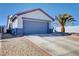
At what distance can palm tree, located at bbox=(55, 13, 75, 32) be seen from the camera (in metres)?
5.20

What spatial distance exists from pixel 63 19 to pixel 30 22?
1.11 metres

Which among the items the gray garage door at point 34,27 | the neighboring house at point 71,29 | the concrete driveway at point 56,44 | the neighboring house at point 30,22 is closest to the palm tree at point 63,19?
the neighboring house at point 71,29

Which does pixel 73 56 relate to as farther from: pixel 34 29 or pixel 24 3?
pixel 24 3

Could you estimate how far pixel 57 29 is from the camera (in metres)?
5.60

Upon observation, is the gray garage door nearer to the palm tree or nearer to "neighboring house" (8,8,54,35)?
"neighboring house" (8,8,54,35)

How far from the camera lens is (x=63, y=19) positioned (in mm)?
5379

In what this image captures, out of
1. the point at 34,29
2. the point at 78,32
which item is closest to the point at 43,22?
the point at 34,29

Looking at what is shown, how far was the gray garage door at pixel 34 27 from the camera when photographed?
5586mm

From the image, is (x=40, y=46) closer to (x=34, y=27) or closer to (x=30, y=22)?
(x=34, y=27)

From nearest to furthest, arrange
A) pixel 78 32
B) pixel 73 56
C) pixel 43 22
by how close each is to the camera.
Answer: pixel 73 56 < pixel 78 32 < pixel 43 22

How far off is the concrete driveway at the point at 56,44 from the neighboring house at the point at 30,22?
0.27 metres

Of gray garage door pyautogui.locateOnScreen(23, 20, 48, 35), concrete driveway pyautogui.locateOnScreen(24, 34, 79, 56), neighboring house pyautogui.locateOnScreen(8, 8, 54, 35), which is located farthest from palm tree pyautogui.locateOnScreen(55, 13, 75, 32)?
gray garage door pyautogui.locateOnScreen(23, 20, 48, 35)

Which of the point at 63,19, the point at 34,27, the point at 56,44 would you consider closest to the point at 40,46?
the point at 56,44

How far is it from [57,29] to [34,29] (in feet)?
2.51
